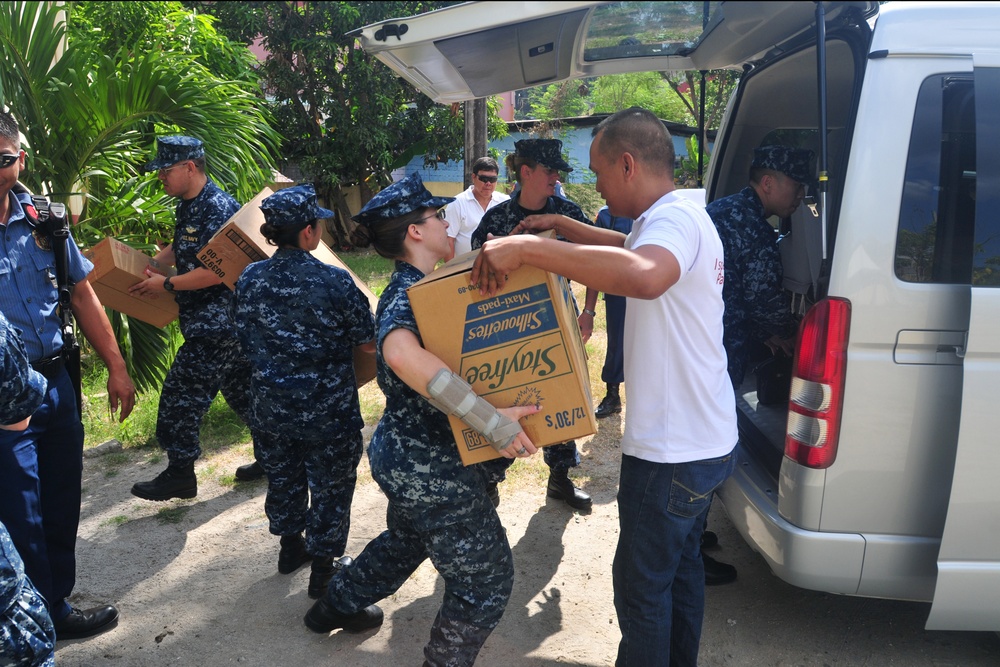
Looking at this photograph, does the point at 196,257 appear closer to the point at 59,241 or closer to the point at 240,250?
the point at 240,250

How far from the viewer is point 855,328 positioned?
8.38 feet

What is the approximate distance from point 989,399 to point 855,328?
448 millimetres

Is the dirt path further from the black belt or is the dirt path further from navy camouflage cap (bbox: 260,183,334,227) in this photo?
navy camouflage cap (bbox: 260,183,334,227)

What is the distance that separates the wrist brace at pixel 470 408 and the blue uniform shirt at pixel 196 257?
238 cm

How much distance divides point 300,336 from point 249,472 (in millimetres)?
1894

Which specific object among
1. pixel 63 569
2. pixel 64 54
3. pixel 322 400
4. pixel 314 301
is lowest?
pixel 63 569

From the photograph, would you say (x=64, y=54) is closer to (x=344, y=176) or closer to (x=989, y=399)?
(x=989, y=399)

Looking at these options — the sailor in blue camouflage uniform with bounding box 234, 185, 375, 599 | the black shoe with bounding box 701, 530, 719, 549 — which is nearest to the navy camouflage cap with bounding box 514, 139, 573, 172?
the sailor in blue camouflage uniform with bounding box 234, 185, 375, 599

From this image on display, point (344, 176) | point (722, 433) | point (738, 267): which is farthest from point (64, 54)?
point (344, 176)

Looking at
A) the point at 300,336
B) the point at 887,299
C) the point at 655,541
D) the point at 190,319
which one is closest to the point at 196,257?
the point at 190,319

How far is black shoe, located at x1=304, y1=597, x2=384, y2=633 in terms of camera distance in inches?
125

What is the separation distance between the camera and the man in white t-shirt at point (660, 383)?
236 cm

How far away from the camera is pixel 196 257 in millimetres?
4254

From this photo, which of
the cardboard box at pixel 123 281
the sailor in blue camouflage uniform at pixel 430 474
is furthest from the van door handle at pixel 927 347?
the cardboard box at pixel 123 281
